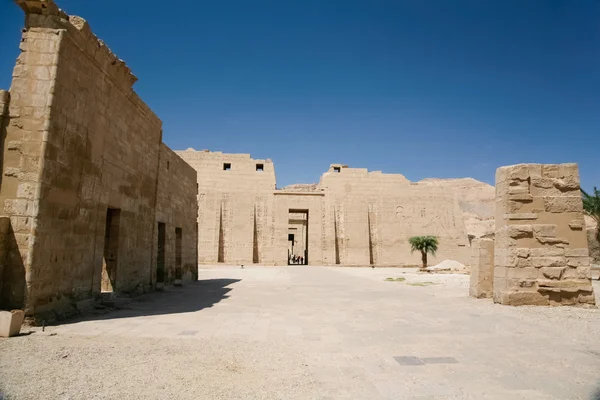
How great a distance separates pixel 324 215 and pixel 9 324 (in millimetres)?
26887

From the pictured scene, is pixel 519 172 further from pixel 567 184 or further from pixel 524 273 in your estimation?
pixel 524 273

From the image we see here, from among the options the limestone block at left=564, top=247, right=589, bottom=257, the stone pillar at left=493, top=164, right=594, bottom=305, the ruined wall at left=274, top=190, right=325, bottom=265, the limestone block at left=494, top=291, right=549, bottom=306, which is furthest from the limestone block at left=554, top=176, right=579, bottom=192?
the ruined wall at left=274, top=190, right=325, bottom=265

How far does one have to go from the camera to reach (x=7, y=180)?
5258mm

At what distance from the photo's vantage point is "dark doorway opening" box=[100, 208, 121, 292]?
7824 millimetres

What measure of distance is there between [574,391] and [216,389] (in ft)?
9.30

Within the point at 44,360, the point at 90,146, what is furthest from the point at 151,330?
the point at 90,146

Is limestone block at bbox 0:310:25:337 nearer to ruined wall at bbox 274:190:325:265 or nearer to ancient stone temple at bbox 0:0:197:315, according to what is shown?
ancient stone temple at bbox 0:0:197:315

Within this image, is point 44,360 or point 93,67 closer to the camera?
point 44,360

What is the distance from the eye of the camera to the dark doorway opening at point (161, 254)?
1074 cm

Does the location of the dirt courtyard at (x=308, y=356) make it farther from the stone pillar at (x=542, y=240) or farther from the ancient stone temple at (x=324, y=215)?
the ancient stone temple at (x=324, y=215)

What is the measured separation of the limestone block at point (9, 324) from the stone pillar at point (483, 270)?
891 centimetres

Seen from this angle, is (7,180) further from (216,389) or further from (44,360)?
(216,389)

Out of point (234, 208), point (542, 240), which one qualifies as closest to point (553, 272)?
point (542, 240)

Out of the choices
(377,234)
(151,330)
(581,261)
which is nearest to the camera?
(151,330)
